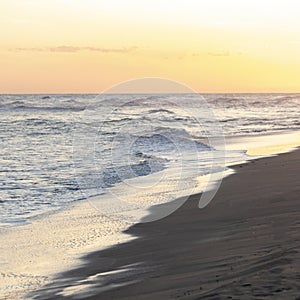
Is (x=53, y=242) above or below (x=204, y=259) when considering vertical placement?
below

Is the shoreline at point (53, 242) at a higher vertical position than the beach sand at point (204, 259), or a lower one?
lower

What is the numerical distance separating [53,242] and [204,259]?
3.14 metres

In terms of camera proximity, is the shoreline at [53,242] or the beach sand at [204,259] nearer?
the beach sand at [204,259]

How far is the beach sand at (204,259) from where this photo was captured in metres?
6.43

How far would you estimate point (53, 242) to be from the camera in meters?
10.0

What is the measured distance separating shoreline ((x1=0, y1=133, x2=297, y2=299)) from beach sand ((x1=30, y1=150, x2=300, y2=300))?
9.9 inches

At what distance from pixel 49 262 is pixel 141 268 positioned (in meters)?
1.57

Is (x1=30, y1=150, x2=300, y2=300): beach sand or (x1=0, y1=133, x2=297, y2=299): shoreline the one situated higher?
(x1=30, y1=150, x2=300, y2=300): beach sand

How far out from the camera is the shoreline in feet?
26.0

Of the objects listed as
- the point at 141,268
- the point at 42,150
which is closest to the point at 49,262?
the point at 141,268

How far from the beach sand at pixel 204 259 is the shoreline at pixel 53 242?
0.25 m

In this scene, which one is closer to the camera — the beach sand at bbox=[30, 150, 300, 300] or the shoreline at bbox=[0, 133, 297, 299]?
the beach sand at bbox=[30, 150, 300, 300]

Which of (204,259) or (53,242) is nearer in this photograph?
(204,259)

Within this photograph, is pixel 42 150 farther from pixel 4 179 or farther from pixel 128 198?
pixel 128 198
